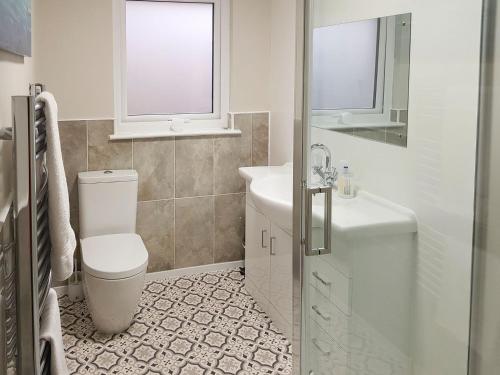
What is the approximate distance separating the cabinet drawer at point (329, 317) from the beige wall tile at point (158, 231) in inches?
86.5

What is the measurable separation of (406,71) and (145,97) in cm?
265

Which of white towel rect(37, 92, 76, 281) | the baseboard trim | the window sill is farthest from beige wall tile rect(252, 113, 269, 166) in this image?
white towel rect(37, 92, 76, 281)

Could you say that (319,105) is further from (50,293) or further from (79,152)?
(79,152)

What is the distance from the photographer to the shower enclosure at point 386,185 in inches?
50.9

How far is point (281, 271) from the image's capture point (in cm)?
308

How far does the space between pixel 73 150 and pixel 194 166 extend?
0.82m

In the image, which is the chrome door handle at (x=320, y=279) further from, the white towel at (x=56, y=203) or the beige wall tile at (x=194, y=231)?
the beige wall tile at (x=194, y=231)

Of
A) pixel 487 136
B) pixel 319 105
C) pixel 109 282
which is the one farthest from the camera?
pixel 109 282

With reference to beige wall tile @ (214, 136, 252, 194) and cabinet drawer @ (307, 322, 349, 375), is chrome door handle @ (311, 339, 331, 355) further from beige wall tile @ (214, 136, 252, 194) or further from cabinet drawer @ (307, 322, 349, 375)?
beige wall tile @ (214, 136, 252, 194)

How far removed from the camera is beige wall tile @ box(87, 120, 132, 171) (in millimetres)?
3605

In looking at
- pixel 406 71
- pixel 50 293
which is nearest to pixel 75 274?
pixel 50 293

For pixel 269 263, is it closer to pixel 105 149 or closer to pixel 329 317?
pixel 105 149

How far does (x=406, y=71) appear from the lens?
1492 mm

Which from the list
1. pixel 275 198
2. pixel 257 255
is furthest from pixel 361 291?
pixel 257 255
